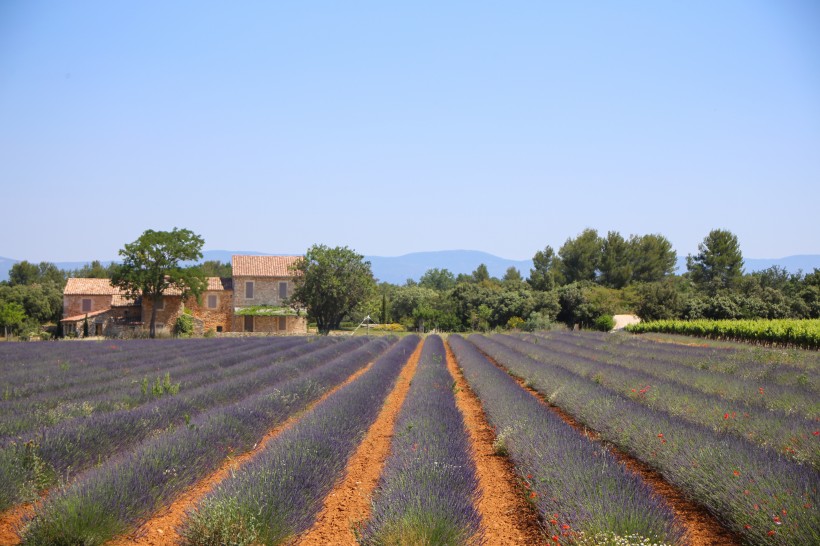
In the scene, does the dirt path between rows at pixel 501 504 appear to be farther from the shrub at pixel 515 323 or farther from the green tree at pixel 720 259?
the green tree at pixel 720 259

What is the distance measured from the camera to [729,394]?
8609mm

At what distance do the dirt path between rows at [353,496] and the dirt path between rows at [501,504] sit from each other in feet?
3.00

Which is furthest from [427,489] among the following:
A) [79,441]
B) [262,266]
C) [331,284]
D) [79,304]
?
[79,304]

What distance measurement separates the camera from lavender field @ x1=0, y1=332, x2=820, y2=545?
3.72 meters

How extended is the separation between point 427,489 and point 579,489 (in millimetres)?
1014

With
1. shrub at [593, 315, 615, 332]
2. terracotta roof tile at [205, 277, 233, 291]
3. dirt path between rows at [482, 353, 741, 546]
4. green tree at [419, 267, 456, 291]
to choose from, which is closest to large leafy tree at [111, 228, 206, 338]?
terracotta roof tile at [205, 277, 233, 291]

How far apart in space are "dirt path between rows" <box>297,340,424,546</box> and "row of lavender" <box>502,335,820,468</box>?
3420mm

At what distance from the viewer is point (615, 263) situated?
5966cm

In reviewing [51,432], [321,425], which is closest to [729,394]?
[321,425]

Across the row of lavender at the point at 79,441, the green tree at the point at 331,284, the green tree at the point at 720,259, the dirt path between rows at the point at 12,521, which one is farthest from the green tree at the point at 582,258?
the dirt path between rows at the point at 12,521

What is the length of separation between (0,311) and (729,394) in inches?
1739

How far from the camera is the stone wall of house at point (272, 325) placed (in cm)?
4172

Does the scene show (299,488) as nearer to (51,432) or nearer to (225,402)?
(51,432)

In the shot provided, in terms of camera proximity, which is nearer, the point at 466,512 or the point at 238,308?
the point at 466,512
